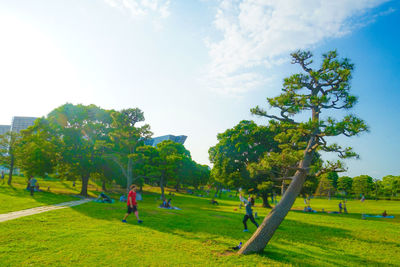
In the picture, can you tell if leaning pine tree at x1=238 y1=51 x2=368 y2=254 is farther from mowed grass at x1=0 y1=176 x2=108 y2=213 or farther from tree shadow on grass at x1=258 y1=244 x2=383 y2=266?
mowed grass at x1=0 y1=176 x2=108 y2=213

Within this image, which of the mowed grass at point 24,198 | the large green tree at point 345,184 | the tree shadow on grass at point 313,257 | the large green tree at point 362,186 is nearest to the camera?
the tree shadow on grass at point 313,257

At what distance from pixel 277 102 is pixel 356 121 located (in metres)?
3.14

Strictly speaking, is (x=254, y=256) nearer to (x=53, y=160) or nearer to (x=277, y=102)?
(x=277, y=102)

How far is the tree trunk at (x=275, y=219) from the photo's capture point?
345 inches

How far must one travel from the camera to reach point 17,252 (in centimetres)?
734

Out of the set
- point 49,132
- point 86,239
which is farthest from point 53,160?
point 86,239

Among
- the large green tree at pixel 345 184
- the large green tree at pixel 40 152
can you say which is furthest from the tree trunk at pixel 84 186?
the large green tree at pixel 345 184

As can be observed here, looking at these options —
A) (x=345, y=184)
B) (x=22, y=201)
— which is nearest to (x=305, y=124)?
(x=22, y=201)

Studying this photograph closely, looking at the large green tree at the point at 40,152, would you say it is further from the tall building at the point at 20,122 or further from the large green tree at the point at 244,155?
the tall building at the point at 20,122

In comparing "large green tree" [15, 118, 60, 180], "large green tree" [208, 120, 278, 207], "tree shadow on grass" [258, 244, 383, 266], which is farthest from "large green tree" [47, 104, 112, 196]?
"tree shadow on grass" [258, 244, 383, 266]

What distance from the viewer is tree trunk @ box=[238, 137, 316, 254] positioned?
8.77 m

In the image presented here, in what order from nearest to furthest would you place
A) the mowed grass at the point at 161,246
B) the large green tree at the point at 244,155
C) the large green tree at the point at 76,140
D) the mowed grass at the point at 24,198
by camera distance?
the mowed grass at the point at 161,246 → the mowed grass at the point at 24,198 → the large green tree at the point at 76,140 → the large green tree at the point at 244,155

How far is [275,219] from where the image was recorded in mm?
8953

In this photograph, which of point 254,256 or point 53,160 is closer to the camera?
point 254,256
